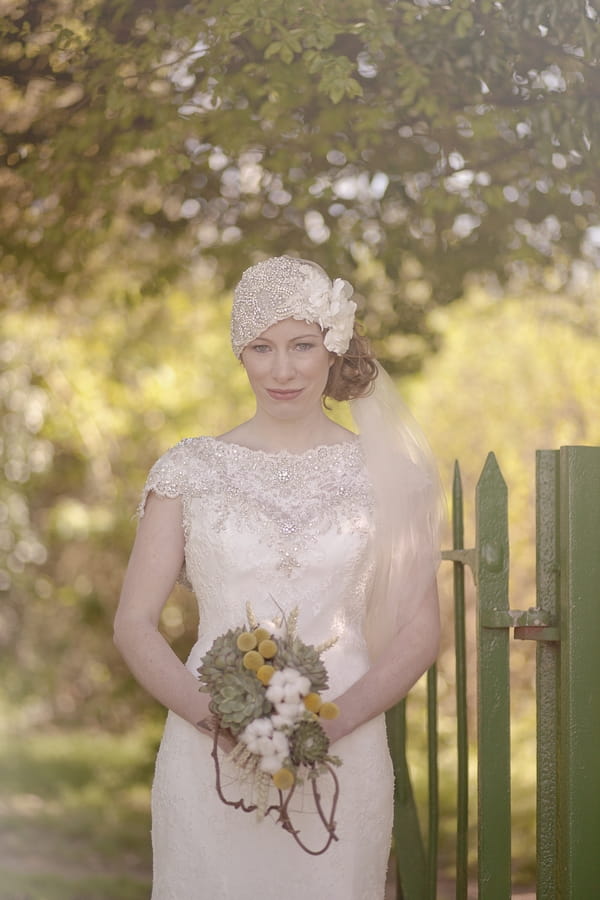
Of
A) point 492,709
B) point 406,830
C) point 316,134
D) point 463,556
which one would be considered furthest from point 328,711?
point 316,134

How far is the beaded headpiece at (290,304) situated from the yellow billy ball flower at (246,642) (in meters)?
0.84

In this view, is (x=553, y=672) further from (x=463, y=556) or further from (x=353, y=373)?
(x=353, y=373)

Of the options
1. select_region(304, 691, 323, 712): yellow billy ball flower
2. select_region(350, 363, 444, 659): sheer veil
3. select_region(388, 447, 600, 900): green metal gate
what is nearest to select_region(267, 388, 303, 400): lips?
select_region(350, 363, 444, 659): sheer veil

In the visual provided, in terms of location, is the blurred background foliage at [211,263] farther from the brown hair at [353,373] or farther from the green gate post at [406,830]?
the green gate post at [406,830]

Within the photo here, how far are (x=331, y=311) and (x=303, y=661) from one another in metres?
0.94

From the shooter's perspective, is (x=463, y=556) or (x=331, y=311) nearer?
(x=331, y=311)

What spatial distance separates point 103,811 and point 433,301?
11.9ft

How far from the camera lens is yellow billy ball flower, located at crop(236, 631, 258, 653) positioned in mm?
2266

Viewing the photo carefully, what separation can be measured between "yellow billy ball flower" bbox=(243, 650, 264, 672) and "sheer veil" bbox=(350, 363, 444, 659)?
2.09ft

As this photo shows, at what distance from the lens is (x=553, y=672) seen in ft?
9.00

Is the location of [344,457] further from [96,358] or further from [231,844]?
[96,358]

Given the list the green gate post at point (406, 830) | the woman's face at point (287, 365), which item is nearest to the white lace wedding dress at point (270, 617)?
the woman's face at point (287, 365)

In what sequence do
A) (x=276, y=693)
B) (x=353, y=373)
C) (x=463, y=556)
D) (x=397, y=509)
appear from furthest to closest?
(x=463, y=556) < (x=353, y=373) < (x=397, y=509) < (x=276, y=693)

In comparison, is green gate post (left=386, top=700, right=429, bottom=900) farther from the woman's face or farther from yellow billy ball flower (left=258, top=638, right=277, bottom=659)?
yellow billy ball flower (left=258, top=638, right=277, bottom=659)
